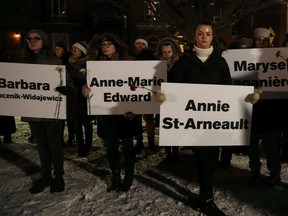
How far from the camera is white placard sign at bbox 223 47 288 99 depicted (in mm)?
4156

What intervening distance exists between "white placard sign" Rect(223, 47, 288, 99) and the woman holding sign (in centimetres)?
90

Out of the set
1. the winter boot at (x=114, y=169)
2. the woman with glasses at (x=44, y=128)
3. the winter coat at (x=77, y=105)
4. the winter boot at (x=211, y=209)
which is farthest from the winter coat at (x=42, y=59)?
the winter boot at (x=211, y=209)

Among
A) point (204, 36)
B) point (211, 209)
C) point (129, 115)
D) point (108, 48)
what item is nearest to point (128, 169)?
point (129, 115)

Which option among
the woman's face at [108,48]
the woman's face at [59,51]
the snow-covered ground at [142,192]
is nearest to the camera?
the snow-covered ground at [142,192]

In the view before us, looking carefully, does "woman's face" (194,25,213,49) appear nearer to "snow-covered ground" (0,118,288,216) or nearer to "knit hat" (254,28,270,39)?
"knit hat" (254,28,270,39)

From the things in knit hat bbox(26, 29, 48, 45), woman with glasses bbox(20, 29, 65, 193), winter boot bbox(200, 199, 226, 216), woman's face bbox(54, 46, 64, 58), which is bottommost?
winter boot bbox(200, 199, 226, 216)

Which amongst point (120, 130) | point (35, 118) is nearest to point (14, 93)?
point (35, 118)

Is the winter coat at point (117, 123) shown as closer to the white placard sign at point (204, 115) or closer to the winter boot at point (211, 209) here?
the white placard sign at point (204, 115)

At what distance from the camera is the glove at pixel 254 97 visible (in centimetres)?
331

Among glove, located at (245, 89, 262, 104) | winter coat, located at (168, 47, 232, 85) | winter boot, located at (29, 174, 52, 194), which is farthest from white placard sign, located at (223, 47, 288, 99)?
winter boot, located at (29, 174, 52, 194)

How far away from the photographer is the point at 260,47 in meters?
4.65


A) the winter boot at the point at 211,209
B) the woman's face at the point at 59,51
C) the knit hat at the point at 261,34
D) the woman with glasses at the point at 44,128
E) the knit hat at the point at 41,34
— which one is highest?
the knit hat at the point at 261,34

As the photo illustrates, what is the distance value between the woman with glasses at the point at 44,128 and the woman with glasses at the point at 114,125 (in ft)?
1.76

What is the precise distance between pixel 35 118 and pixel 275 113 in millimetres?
2915
